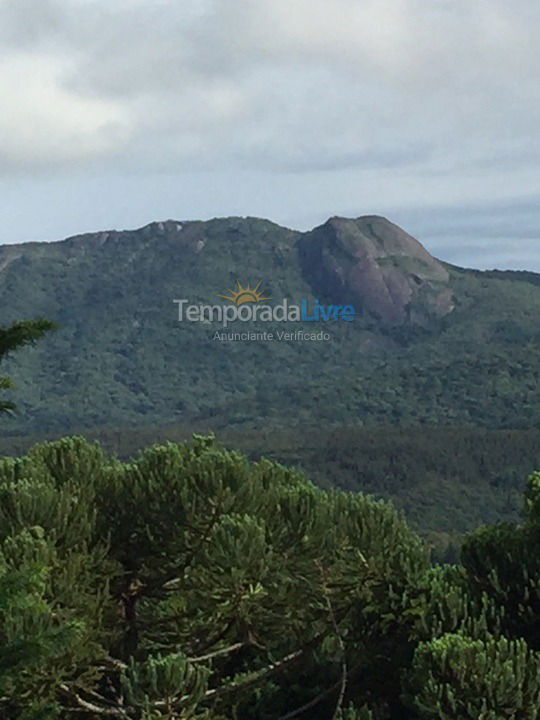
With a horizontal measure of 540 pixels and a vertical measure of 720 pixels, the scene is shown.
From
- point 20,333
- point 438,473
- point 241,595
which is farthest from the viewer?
point 438,473

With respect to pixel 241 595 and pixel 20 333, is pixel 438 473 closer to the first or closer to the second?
pixel 241 595

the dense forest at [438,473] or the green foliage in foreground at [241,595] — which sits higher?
the green foliage in foreground at [241,595]

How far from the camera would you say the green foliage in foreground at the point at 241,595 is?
A: 11.7 m

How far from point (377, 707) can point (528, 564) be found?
2428mm

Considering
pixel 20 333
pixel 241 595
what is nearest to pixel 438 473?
pixel 241 595

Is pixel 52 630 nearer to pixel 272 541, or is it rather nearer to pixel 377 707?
pixel 272 541

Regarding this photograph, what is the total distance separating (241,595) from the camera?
1251 centimetres

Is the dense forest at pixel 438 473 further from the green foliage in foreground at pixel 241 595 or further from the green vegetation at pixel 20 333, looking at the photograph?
the green vegetation at pixel 20 333

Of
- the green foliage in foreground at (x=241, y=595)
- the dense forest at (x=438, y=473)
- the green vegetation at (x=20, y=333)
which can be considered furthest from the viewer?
the dense forest at (x=438, y=473)

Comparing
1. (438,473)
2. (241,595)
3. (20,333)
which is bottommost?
(438,473)

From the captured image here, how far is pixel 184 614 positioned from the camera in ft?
45.4

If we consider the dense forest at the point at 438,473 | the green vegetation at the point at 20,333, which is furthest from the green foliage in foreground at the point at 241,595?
the dense forest at the point at 438,473

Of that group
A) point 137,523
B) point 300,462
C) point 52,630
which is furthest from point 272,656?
point 300,462

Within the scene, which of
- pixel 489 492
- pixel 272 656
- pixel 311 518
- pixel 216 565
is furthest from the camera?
pixel 489 492
